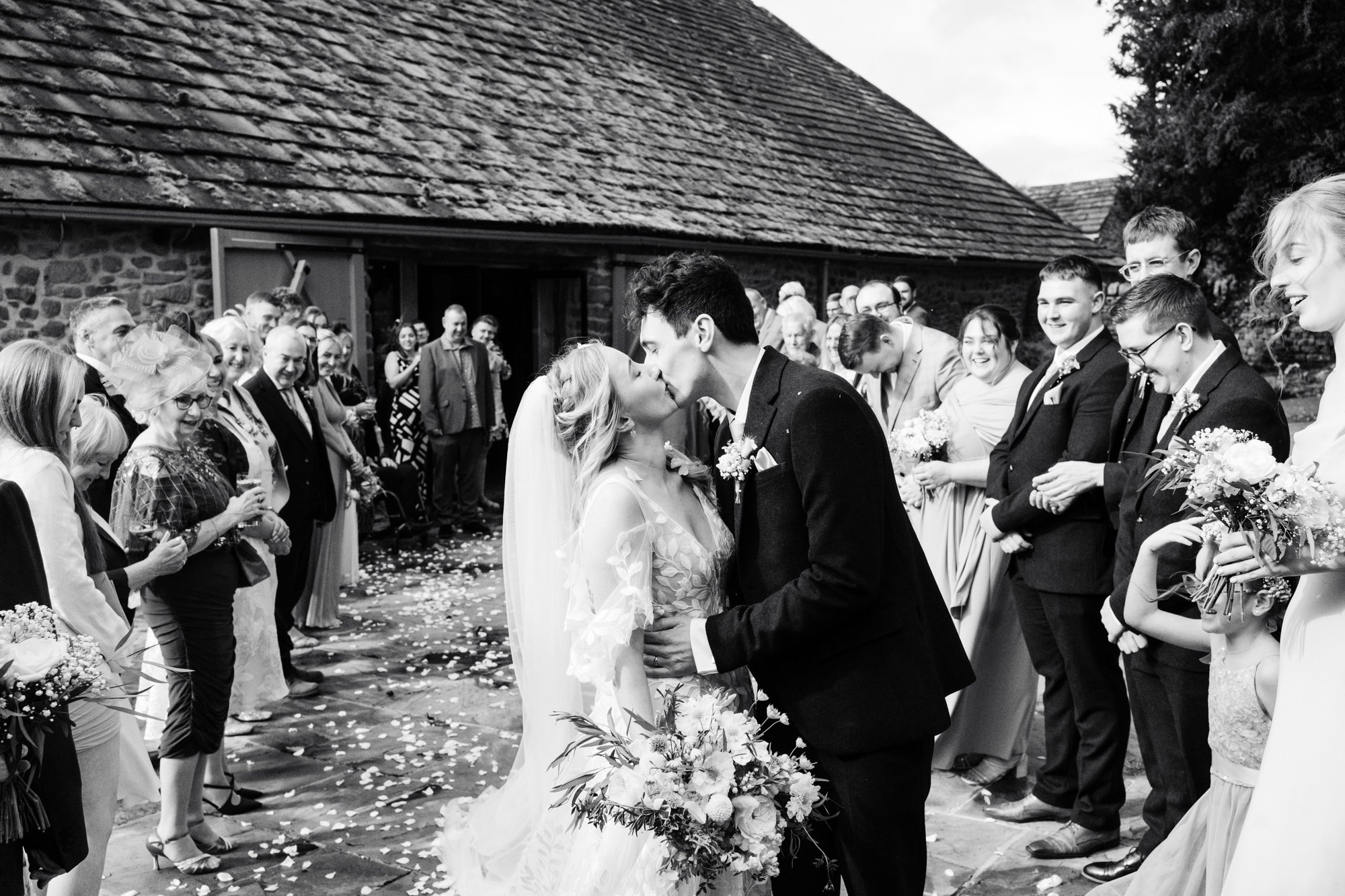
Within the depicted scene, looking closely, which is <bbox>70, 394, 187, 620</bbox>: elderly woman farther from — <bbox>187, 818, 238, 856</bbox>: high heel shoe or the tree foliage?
the tree foliage

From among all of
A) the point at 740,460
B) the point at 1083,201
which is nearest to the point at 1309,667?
the point at 740,460

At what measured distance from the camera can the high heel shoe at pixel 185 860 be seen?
437cm

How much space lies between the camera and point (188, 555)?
442cm

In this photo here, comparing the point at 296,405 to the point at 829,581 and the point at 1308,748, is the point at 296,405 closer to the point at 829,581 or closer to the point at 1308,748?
the point at 829,581

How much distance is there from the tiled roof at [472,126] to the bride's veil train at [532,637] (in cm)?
704

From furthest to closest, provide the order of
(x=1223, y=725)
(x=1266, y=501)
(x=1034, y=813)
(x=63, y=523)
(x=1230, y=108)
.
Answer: (x=1230, y=108), (x=1034, y=813), (x=63, y=523), (x=1223, y=725), (x=1266, y=501)

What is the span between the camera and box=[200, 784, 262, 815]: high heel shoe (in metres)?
4.95

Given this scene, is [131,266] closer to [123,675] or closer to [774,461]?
[123,675]

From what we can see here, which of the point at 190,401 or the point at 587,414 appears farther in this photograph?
the point at 190,401

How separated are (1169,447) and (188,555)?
3.65 metres

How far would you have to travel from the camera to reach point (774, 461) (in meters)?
2.81

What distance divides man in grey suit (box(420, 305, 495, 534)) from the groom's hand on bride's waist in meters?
8.81

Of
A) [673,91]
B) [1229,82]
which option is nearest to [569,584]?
[673,91]

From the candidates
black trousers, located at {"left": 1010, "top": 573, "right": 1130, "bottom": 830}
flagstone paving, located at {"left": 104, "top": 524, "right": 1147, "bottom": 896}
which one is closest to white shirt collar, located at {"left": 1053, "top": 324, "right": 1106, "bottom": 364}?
black trousers, located at {"left": 1010, "top": 573, "right": 1130, "bottom": 830}
